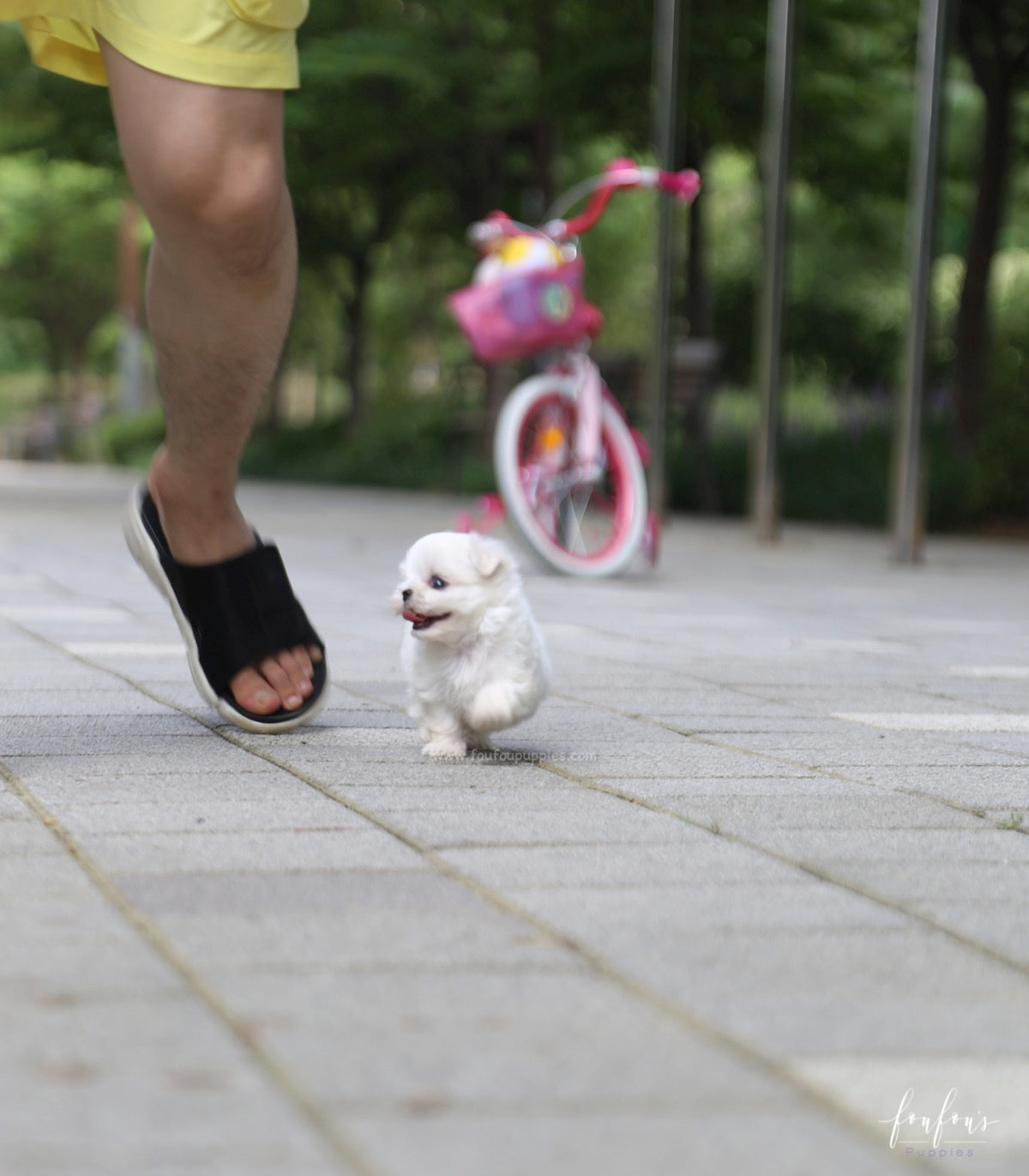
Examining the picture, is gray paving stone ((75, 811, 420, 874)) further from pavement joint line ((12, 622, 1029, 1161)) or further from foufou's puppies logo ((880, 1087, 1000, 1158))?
foufou's puppies logo ((880, 1087, 1000, 1158))

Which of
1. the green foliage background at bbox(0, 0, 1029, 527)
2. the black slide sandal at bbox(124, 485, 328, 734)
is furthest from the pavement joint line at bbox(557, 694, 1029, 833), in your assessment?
the green foliage background at bbox(0, 0, 1029, 527)

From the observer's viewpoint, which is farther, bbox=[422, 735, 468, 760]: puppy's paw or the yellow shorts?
bbox=[422, 735, 468, 760]: puppy's paw

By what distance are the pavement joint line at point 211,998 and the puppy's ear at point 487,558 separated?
95cm

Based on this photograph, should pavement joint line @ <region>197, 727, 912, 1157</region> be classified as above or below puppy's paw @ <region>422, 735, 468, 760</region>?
above

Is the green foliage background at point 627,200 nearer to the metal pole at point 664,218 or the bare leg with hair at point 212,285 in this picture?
the metal pole at point 664,218

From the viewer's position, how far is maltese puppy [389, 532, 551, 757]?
3.76 m

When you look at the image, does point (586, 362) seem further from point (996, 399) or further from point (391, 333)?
point (391, 333)

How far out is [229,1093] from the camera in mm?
1807

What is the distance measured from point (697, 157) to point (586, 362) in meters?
Answer: 9.16

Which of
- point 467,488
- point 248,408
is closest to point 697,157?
point 467,488

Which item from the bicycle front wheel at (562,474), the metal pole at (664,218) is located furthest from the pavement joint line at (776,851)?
the metal pole at (664,218)

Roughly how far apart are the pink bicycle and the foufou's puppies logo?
6.84 meters

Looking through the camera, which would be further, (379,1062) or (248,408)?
(248,408)

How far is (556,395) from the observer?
891cm
